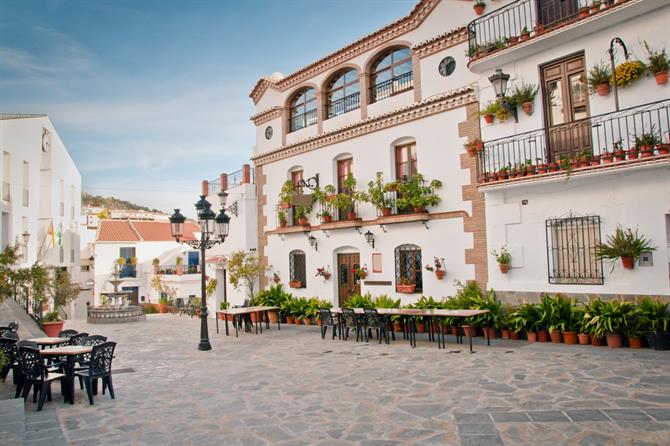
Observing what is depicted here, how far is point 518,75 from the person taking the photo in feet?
38.8

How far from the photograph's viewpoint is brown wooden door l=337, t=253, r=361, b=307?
52.5 feet

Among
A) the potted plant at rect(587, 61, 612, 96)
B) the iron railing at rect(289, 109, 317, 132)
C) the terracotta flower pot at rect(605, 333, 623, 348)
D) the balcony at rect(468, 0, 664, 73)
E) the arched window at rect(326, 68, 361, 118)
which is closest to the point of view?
the terracotta flower pot at rect(605, 333, 623, 348)

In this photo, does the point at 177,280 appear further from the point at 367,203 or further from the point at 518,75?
the point at 518,75

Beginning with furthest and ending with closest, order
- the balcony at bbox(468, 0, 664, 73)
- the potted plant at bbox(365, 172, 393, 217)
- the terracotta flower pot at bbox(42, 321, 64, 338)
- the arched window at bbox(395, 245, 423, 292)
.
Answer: the terracotta flower pot at bbox(42, 321, 64, 338) < the potted plant at bbox(365, 172, 393, 217) < the arched window at bbox(395, 245, 423, 292) < the balcony at bbox(468, 0, 664, 73)

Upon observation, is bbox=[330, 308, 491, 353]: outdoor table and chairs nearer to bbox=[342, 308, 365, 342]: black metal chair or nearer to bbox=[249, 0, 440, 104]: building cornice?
bbox=[342, 308, 365, 342]: black metal chair

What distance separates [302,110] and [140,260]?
26.6 m

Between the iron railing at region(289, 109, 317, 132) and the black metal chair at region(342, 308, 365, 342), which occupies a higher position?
the iron railing at region(289, 109, 317, 132)

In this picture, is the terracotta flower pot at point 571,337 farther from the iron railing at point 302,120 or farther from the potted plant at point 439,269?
the iron railing at point 302,120

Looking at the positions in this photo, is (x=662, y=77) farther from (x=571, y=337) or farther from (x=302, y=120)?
(x=302, y=120)

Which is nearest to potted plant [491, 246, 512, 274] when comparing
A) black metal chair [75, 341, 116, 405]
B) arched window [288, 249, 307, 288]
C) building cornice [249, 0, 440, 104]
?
building cornice [249, 0, 440, 104]

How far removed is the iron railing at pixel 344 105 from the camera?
16.4 meters

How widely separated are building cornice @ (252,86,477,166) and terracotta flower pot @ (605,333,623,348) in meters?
6.34

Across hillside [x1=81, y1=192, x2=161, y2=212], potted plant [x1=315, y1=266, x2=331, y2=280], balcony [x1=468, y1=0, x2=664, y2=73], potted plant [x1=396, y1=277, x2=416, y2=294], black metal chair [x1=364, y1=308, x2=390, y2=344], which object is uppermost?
hillside [x1=81, y1=192, x2=161, y2=212]

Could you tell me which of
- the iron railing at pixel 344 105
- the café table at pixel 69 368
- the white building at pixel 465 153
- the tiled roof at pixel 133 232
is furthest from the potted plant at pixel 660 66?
the tiled roof at pixel 133 232
